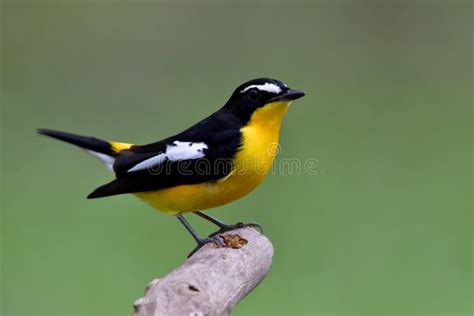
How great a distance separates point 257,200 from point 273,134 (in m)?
4.47

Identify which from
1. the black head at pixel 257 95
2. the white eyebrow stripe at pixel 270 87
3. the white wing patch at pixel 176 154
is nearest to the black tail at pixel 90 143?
the white wing patch at pixel 176 154

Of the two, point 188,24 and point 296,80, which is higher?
point 188,24

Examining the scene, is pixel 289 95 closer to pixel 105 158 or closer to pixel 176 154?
pixel 176 154

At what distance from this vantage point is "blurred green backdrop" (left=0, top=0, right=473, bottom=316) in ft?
28.0

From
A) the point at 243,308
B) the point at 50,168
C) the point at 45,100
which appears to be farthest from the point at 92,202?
the point at 45,100

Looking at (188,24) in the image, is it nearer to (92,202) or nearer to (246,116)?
(92,202)

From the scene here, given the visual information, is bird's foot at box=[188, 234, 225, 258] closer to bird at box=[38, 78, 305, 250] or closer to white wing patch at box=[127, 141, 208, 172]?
bird at box=[38, 78, 305, 250]

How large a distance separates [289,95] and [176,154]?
38.9 inches

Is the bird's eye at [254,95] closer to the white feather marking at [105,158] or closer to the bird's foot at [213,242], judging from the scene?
the bird's foot at [213,242]

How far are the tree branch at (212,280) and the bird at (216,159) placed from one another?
504mm

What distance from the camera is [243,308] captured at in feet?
26.2

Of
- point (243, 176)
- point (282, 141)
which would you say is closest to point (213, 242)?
point (243, 176)

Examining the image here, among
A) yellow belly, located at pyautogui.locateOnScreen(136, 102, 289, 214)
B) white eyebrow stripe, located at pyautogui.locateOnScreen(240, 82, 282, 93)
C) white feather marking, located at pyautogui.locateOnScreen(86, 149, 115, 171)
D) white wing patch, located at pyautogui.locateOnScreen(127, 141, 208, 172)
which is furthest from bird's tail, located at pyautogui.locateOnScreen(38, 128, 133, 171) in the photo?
white eyebrow stripe, located at pyautogui.locateOnScreen(240, 82, 282, 93)

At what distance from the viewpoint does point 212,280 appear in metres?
4.11
